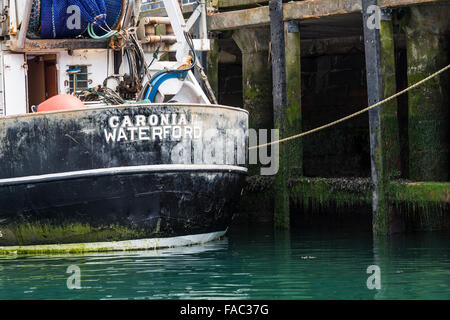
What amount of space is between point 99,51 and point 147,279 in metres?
4.55

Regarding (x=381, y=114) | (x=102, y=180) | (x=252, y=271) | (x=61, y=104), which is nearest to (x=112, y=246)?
(x=102, y=180)

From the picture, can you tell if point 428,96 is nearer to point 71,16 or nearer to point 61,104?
point 61,104

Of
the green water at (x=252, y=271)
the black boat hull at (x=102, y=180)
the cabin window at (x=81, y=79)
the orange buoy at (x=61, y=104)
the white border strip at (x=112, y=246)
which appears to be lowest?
the green water at (x=252, y=271)

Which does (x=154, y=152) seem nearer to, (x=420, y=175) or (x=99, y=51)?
(x=99, y=51)

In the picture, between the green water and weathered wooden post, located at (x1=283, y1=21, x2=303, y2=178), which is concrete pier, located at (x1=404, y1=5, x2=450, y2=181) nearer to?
the green water

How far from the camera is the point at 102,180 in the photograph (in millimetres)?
10484

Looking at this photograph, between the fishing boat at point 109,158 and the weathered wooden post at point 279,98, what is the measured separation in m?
1.08

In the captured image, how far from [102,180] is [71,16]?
8.98 feet

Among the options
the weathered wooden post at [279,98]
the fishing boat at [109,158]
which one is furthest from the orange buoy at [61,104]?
the weathered wooden post at [279,98]

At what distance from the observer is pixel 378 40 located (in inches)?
454

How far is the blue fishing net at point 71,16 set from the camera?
1197 cm

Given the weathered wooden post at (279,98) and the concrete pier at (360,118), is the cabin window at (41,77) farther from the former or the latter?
the weathered wooden post at (279,98)
